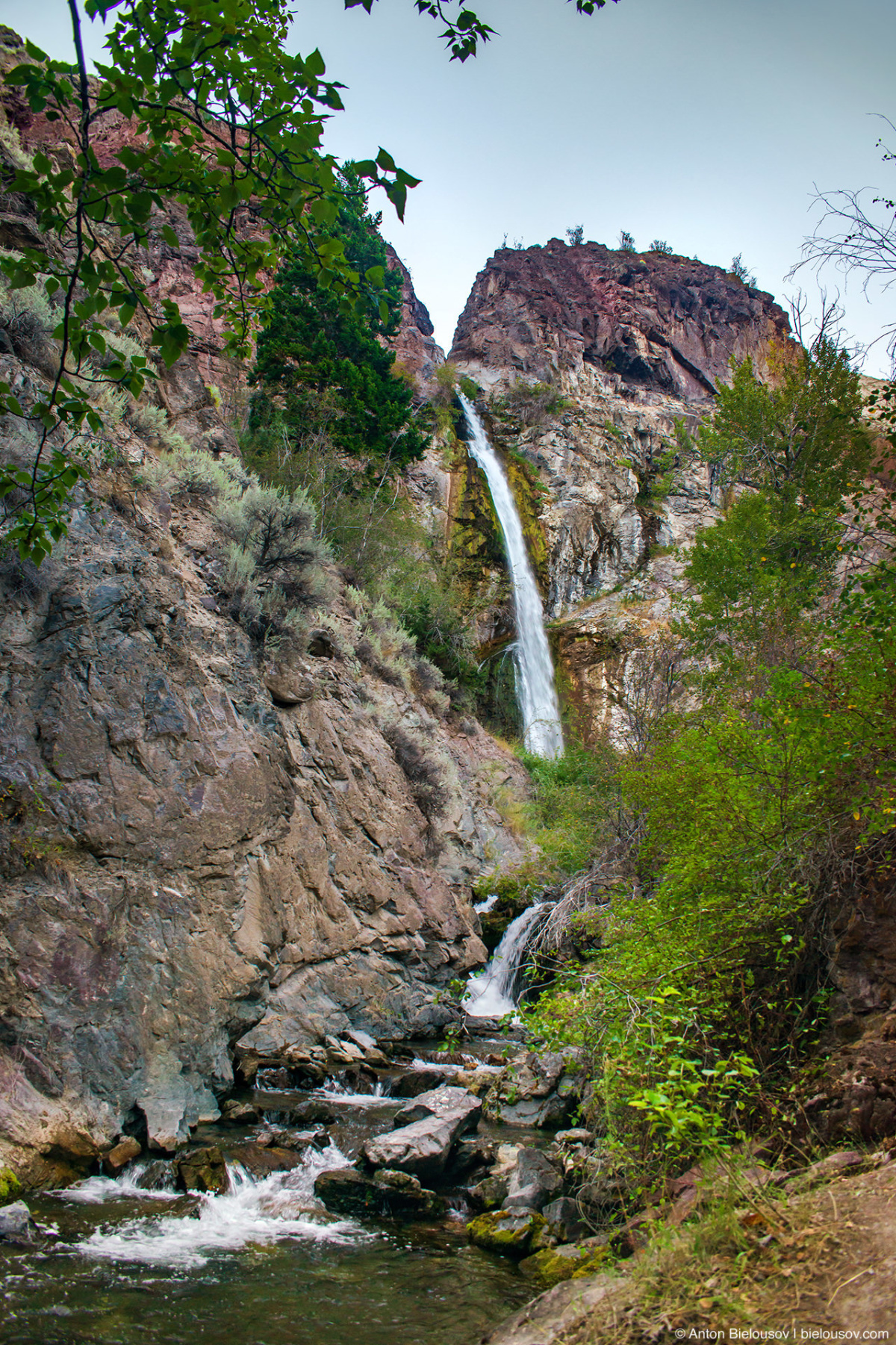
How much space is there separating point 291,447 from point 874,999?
679 inches

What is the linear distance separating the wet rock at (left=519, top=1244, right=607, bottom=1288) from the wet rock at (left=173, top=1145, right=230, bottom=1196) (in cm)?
247

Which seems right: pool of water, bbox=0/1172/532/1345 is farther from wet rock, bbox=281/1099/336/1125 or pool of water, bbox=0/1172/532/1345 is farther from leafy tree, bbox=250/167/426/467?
leafy tree, bbox=250/167/426/467

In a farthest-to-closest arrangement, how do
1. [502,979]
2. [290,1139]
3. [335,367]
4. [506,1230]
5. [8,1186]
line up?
[335,367] → [502,979] → [290,1139] → [506,1230] → [8,1186]

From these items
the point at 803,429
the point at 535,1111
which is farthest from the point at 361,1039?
the point at 803,429

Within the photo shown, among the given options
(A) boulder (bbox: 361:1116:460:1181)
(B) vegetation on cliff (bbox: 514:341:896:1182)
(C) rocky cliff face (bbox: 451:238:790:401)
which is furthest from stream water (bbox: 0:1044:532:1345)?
(C) rocky cliff face (bbox: 451:238:790:401)

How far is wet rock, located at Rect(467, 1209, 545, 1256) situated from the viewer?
5293 millimetres

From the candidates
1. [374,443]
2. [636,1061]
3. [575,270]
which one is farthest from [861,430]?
[575,270]

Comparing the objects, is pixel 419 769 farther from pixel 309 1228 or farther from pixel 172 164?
pixel 172 164

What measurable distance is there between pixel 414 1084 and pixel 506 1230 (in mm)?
2996

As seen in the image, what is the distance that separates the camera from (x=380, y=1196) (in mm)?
5949

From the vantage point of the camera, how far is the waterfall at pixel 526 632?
24250mm

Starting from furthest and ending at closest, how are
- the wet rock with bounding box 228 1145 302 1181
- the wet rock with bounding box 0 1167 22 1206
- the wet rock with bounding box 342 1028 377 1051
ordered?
the wet rock with bounding box 342 1028 377 1051
the wet rock with bounding box 228 1145 302 1181
the wet rock with bounding box 0 1167 22 1206

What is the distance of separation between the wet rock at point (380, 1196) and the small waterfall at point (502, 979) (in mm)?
5608

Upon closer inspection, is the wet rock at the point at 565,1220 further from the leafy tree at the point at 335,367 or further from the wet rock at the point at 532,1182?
the leafy tree at the point at 335,367
